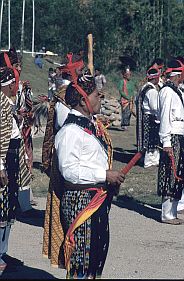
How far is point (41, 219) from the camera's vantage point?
394 inches

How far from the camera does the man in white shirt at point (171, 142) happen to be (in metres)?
9.42

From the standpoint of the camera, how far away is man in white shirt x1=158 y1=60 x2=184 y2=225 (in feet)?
30.9

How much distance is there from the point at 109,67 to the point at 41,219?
3617 centimetres

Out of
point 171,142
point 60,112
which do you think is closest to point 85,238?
point 60,112

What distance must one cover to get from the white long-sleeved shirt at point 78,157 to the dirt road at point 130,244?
1.79 meters

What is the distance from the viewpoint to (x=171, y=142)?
9.59 m

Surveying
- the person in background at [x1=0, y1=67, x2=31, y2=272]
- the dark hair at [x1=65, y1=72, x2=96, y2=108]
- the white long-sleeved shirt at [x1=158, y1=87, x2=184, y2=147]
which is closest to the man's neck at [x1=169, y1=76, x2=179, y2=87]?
the white long-sleeved shirt at [x1=158, y1=87, x2=184, y2=147]

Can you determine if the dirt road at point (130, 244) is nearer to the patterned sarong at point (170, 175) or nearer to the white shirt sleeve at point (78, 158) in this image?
the patterned sarong at point (170, 175)

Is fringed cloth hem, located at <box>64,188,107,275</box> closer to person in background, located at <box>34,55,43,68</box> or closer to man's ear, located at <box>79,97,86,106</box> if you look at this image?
man's ear, located at <box>79,97,86,106</box>

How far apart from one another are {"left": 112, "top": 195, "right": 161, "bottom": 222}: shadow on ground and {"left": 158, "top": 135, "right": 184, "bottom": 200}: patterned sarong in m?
0.47

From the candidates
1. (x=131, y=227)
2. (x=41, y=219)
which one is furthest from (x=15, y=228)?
(x=131, y=227)

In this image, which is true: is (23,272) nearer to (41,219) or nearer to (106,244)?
(106,244)

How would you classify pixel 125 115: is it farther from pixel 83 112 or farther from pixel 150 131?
pixel 83 112

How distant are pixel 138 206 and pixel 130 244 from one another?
2417 millimetres
